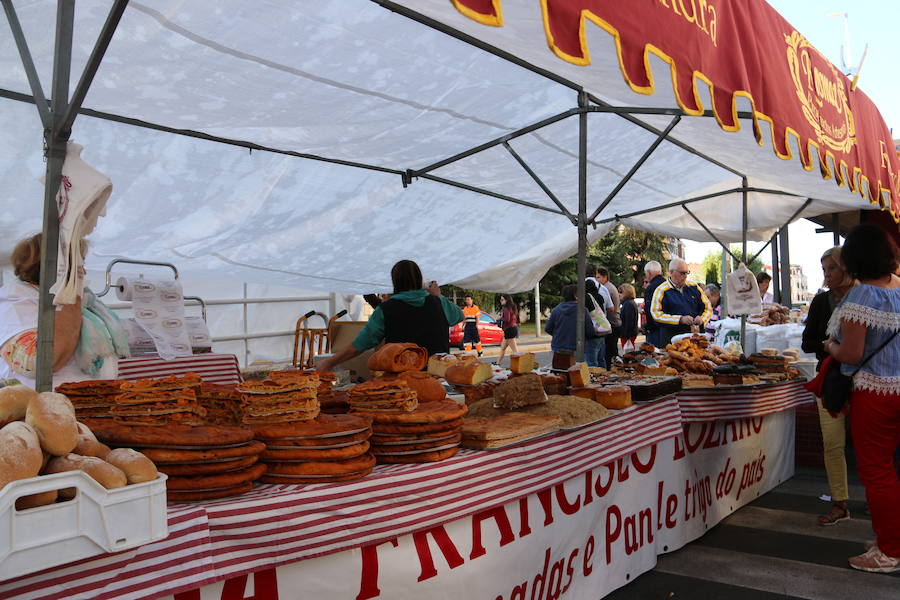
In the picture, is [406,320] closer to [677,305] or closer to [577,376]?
[577,376]

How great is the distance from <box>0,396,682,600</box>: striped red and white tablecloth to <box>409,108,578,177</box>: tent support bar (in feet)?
9.48

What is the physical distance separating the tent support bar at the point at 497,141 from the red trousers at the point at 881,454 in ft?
8.92

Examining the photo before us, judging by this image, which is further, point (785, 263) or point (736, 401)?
point (785, 263)

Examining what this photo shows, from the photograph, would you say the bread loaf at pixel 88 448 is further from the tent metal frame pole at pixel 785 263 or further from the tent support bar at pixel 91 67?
the tent metal frame pole at pixel 785 263

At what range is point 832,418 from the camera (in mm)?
4867

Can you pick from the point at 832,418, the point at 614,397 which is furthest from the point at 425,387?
the point at 832,418

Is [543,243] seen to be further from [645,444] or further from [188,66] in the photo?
[188,66]

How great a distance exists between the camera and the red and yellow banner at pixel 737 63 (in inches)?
90.0

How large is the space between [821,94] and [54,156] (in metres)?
4.55

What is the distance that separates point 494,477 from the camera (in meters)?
2.71

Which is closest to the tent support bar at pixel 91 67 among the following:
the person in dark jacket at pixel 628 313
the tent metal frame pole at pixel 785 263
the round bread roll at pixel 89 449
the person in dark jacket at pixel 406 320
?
the round bread roll at pixel 89 449

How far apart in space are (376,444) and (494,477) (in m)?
0.52

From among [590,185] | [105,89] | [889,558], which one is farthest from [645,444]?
[590,185]

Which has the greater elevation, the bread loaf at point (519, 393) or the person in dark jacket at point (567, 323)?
the person in dark jacket at point (567, 323)
